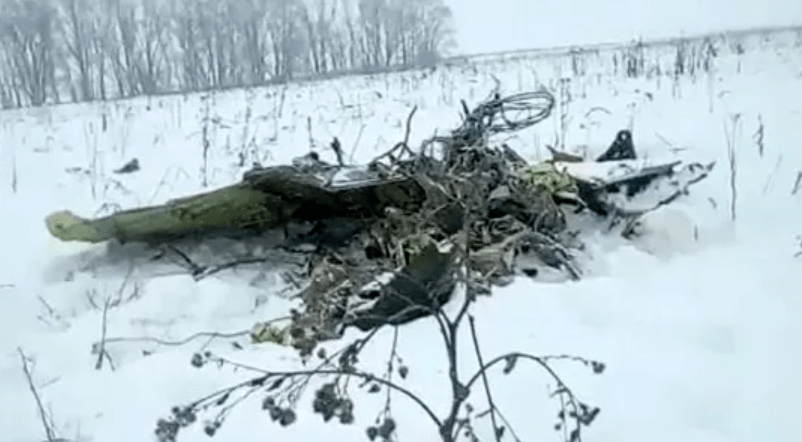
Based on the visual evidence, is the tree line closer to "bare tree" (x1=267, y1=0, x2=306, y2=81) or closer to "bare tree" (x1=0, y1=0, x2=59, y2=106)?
"bare tree" (x1=267, y1=0, x2=306, y2=81)

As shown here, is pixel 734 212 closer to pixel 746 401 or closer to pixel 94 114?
pixel 746 401

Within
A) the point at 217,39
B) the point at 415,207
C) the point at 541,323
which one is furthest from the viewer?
the point at 217,39

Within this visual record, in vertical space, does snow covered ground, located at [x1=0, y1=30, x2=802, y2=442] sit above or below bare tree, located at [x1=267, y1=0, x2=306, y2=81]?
below

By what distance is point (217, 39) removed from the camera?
45.3m

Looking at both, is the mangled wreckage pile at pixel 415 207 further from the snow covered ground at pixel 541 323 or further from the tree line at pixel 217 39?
the tree line at pixel 217 39

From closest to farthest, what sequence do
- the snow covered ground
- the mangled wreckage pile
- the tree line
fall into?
1. the snow covered ground
2. the mangled wreckage pile
3. the tree line

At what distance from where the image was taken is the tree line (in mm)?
44219

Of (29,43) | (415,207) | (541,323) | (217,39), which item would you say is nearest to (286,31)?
(217,39)

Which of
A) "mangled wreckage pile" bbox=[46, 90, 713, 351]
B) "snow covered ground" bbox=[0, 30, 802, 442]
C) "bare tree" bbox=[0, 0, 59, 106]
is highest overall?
"bare tree" bbox=[0, 0, 59, 106]

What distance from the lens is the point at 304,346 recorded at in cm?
152

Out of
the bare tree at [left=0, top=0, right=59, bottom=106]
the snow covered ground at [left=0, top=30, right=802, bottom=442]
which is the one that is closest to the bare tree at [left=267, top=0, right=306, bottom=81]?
the bare tree at [left=0, top=0, right=59, bottom=106]

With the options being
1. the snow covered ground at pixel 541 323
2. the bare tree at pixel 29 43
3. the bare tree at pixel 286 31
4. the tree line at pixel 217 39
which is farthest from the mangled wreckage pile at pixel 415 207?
the bare tree at pixel 286 31

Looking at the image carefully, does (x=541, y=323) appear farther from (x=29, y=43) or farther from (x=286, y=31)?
(x=286, y=31)

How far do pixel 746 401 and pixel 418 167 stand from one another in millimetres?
1514
